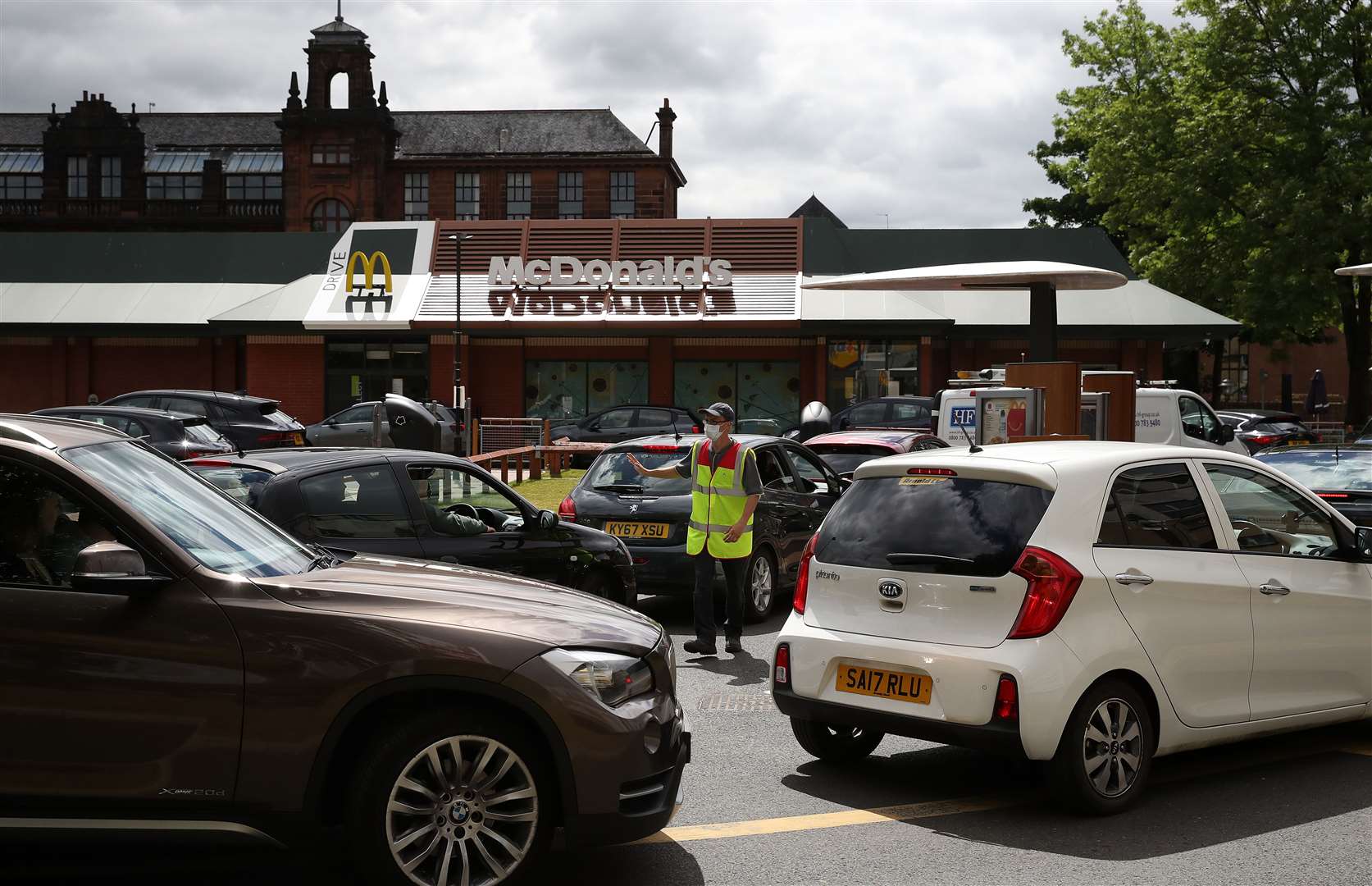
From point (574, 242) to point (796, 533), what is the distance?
2811cm

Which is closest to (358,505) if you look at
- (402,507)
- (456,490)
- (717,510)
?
(402,507)

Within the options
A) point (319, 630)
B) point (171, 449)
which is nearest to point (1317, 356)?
point (171, 449)

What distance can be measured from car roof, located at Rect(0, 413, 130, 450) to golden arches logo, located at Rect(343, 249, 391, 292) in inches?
1333

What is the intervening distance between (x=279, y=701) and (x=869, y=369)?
33638 millimetres

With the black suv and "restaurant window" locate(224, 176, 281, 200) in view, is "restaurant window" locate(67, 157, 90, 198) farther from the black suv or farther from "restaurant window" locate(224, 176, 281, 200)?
the black suv

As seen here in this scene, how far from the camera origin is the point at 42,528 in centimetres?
435

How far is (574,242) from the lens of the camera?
39.1 meters

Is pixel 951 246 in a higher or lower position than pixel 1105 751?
higher

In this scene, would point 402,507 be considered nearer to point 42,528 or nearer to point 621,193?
point 42,528

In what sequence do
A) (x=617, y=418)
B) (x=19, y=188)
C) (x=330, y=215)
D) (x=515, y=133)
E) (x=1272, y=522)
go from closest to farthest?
1. (x=1272, y=522)
2. (x=617, y=418)
3. (x=330, y=215)
4. (x=515, y=133)
5. (x=19, y=188)

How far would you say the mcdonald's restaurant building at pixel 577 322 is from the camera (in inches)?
1449

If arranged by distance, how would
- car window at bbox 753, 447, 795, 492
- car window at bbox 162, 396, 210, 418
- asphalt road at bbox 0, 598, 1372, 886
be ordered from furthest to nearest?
car window at bbox 162, 396, 210, 418, car window at bbox 753, 447, 795, 492, asphalt road at bbox 0, 598, 1372, 886

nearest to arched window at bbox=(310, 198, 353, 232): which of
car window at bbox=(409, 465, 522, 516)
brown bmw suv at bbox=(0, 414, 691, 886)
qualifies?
car window at bbox=(409, 465, 522, 516)

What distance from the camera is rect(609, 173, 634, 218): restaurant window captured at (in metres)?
72.9
